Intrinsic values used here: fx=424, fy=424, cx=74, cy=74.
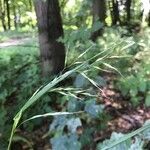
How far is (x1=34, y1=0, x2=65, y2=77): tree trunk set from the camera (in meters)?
6.32

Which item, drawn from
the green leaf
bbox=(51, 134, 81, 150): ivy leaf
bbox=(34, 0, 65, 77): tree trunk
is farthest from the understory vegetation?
bbox=(51, 134, 81, 150): ivy leaf

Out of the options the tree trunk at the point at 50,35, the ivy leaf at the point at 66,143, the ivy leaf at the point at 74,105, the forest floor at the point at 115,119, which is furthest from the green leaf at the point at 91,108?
the tree trunk at the point at 50,35

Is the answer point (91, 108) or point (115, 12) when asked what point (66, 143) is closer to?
point (91, 108)

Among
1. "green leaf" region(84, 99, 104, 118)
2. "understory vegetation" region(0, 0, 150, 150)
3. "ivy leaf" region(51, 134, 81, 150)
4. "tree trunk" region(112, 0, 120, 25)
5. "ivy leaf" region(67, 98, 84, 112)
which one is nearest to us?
"ivy leaf" region(51, 134, 81, 150)

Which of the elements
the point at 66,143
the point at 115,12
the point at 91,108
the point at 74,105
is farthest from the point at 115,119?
the point at 115,12

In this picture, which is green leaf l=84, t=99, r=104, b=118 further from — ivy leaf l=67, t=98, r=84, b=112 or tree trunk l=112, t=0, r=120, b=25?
tree trunk l=112, t=0, r=120, b=25

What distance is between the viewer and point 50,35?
6.40m

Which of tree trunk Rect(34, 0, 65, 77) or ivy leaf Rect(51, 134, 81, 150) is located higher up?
tree trunk Rect(34, 0, 65, 77)

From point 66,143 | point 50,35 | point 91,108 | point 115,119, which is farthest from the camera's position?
point 50,35

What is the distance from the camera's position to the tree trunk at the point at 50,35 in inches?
249

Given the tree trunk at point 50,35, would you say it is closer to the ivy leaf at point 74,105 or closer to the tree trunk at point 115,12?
the ivy leaf at point 74,105

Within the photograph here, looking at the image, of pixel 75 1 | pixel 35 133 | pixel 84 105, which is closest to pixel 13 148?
pixel 35 133

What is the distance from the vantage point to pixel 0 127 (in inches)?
218

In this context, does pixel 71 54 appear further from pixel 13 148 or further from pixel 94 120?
pixel 13 148
